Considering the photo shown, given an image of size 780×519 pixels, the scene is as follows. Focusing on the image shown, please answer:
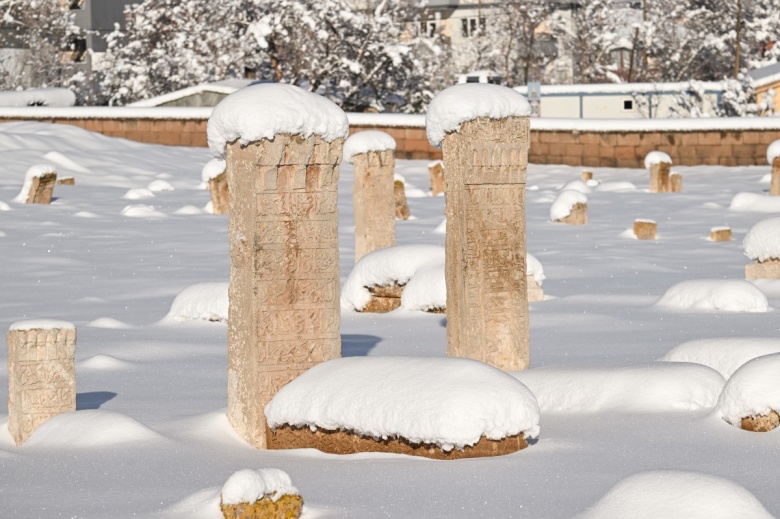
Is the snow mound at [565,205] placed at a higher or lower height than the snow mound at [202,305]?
lower

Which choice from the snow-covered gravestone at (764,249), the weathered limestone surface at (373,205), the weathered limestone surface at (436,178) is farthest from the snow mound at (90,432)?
the weathered limestone surface at (436,178)

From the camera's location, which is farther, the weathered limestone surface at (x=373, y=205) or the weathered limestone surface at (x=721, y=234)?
the weathered limestone surface at (x=721, y=234)

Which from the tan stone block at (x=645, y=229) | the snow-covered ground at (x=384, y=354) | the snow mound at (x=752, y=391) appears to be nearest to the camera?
the snow-covered ground at (x=384, y=354)

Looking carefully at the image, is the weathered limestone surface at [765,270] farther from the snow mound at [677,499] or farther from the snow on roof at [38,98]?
the snow on roof at [38,98]

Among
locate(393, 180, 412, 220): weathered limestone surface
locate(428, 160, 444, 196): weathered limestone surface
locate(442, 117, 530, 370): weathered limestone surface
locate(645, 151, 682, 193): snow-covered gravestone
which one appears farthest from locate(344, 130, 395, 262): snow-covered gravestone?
locate(645, 151, 682, 193): snow-covered gravestone

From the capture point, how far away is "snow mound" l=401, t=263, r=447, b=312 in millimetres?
12391

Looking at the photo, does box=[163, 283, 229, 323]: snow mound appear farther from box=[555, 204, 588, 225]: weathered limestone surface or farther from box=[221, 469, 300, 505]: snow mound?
box=[555, 204, 588, 225]: weathered limestone surface

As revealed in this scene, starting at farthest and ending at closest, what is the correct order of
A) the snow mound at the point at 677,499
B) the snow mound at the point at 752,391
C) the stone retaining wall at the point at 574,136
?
the stone retaining wall at the point at 574,136
the snow mound at the point at 752,391
the snow mound at the point at 677,499

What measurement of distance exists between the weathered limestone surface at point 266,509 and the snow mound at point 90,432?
1.48 metres

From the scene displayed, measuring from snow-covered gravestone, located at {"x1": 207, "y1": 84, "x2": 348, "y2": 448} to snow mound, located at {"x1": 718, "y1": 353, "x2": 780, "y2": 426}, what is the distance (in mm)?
2133

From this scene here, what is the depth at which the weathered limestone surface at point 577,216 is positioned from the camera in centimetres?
2153

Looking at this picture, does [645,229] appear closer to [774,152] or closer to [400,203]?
[400,203]

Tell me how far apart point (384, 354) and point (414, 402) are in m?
3.69

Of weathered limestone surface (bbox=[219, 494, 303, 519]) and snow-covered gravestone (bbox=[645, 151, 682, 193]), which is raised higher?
weathered limestone surface (bbox=[219, 494, 303, 519])
